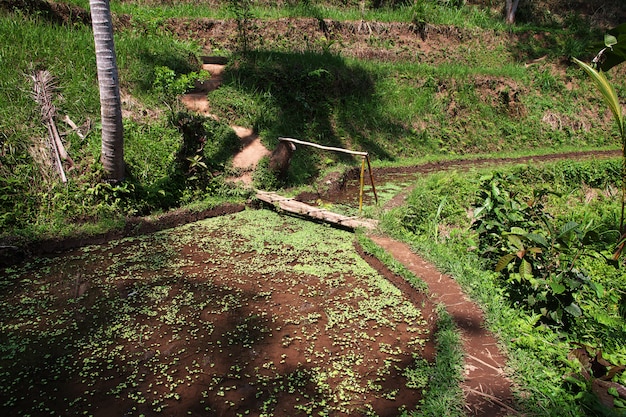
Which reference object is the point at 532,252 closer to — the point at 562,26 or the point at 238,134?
the point at 238,134

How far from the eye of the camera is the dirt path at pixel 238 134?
7809mm

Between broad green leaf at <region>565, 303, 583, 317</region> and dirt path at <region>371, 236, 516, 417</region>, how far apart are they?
1.85 ft

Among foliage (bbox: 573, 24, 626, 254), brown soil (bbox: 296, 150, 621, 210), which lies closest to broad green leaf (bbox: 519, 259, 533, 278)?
foliage (bbox: 573, 24, 626, 254)

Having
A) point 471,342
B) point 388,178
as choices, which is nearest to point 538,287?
point 471,342

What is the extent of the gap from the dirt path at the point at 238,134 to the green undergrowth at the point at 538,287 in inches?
122

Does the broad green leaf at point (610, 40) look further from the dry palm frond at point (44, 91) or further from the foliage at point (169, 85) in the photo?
the dry palm frond at point (44, 91)

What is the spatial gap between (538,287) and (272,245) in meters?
3.00

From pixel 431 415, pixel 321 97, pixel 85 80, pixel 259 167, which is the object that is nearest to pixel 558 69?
pixel 321 97

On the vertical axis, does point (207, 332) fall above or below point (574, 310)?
below

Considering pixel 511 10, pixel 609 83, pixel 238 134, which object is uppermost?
pixel 511 10

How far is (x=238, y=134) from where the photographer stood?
340 inches

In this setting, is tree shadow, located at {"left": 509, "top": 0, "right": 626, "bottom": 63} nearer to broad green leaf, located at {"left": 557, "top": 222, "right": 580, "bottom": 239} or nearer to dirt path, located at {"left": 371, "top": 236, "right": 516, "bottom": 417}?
dirt path, located at {"left": 371, "top": 236, "right": 516, "bottom": 417}

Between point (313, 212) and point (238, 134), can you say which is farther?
point (238, 134)

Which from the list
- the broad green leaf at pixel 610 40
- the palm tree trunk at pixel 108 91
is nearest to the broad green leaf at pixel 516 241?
the broad green leaf at pixel 610 40
